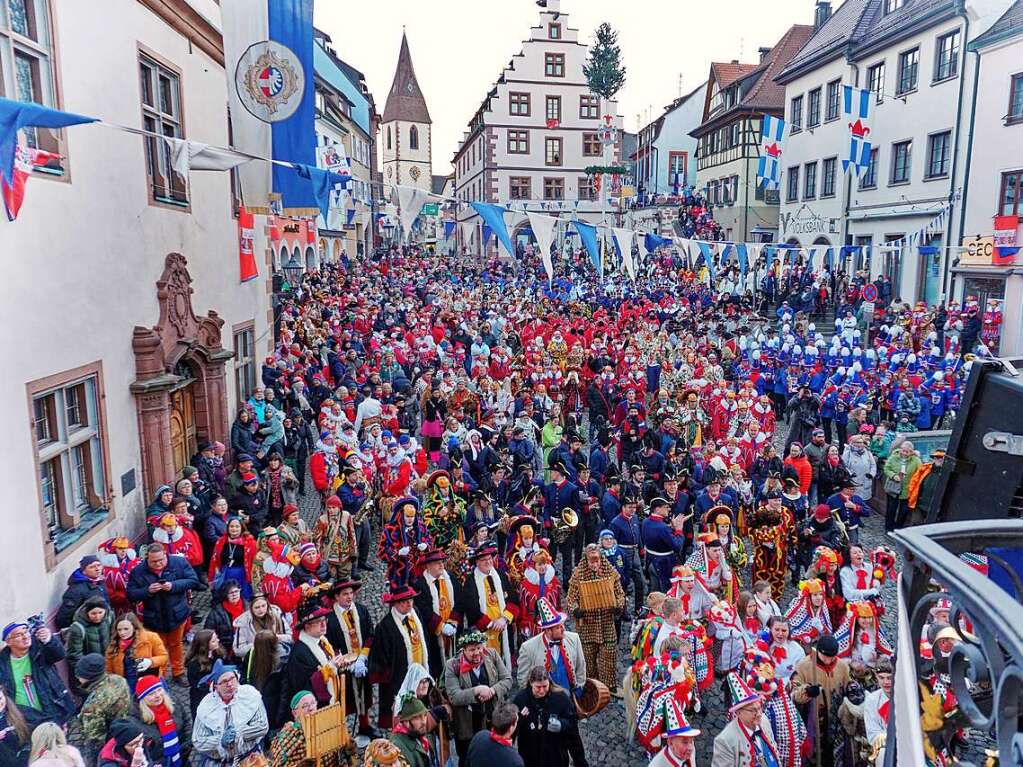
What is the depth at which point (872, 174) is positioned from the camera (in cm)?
2950

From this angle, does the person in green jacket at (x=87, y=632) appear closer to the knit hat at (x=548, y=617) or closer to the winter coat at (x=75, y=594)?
the winter coat at (x=75, y=594)

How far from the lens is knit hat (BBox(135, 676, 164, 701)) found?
5.48 metres

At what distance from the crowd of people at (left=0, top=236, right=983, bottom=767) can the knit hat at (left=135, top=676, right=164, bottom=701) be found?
0.02 meters

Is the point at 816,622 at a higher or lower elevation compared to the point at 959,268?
lower

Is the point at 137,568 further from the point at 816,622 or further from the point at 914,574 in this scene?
the point at 914,574

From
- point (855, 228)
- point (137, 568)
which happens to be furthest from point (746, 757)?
point (855, 228)

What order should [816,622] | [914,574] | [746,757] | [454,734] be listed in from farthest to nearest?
[816,622] → [454,734] → [746,757] → [914,574]

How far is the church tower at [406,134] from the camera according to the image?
84.8 m

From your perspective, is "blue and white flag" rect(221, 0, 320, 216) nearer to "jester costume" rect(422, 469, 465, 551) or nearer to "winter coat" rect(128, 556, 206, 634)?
"jester costume" rect(422, 469, 465, 551)

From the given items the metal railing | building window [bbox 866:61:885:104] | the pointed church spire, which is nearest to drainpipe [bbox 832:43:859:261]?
building window [bbox 866:61:885:104]

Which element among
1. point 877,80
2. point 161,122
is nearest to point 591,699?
point 161,122

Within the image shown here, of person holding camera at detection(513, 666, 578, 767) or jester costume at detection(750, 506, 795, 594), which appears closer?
person holding camera at detection(513, 666, 578, 767)

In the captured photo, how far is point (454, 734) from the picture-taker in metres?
6.18

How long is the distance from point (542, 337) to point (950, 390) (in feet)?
31.7
